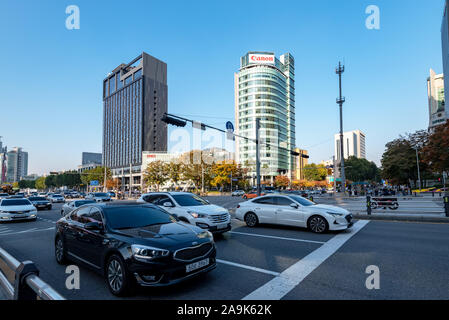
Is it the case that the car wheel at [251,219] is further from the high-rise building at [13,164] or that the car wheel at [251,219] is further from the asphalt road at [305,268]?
the high-rise building at [13,164]

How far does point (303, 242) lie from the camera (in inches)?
309

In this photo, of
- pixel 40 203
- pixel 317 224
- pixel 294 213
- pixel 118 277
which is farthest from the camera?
pixel 40 203

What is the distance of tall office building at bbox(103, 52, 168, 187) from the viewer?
112 metres

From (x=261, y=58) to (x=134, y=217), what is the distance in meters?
104

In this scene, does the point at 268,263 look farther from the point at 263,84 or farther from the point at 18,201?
the point at 263,84

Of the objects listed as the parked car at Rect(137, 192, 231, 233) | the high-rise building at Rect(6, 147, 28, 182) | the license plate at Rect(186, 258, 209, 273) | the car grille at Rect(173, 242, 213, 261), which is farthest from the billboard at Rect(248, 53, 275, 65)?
the high-rise building at Rect(6, 147, 28, 182)

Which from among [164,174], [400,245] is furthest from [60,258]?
[164,174]

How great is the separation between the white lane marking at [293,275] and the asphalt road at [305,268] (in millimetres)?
16

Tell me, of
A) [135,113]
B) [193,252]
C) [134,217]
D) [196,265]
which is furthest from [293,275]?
[135,113]

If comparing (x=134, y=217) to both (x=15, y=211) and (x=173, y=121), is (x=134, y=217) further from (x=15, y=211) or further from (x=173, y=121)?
(x=15, y=211)

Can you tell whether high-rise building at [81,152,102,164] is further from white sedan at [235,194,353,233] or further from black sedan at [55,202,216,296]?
black sedan at [55,202,216,296]

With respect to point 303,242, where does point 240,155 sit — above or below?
above

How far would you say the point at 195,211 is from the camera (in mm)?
8391

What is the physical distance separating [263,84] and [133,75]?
61894 millimetres
